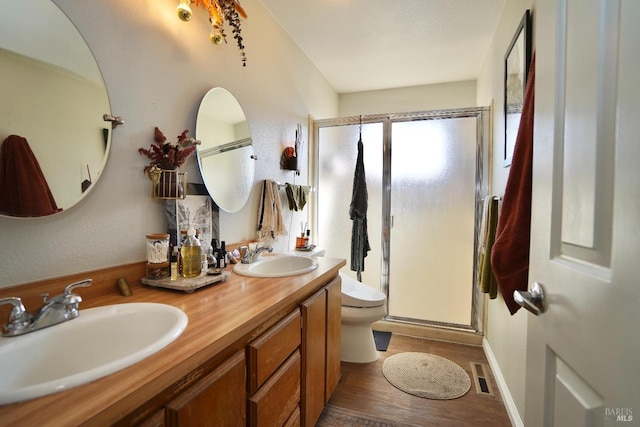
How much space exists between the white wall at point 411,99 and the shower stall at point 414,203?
848mm

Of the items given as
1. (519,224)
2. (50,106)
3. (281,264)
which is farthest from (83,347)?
(519,224)

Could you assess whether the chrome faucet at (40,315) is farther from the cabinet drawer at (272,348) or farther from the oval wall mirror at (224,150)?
the oval wall mirror at (224,150)

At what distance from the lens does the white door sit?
438mm

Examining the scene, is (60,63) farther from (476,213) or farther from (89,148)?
(476,213)

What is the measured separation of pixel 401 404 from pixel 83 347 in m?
1.65

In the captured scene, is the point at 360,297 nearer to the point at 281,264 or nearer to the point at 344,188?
the point at 281,264

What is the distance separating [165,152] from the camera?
1190 mm

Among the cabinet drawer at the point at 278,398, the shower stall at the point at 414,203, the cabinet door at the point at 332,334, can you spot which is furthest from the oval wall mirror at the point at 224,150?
the shower stall at the point at 414,203

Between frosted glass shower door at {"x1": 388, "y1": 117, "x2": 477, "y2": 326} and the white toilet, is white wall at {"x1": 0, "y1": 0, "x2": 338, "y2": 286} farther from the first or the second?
frosted glass shower door at {"x1": 388, "y1": 117, "x2": 477, "y2": 326}

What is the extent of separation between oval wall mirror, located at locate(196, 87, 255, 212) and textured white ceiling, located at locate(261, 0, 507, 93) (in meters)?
0.91

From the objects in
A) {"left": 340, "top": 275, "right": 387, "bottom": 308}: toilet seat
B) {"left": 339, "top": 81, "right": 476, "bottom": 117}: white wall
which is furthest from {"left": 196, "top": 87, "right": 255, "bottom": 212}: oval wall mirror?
{"left": 339, "top": 81, "right": 476, "bottom": 117}: white wall

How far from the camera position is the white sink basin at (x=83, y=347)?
0.52 metres

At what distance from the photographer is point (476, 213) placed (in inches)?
97.7

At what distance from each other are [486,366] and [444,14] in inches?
101
